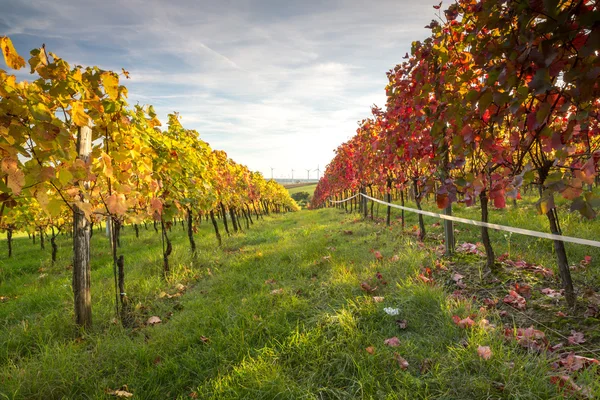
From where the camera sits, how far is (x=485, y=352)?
2352mm

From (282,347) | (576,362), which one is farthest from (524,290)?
(282,347)

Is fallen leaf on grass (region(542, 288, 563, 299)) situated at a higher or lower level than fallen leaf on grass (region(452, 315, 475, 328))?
higher

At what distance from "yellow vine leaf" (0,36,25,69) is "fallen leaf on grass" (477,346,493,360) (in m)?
4.24

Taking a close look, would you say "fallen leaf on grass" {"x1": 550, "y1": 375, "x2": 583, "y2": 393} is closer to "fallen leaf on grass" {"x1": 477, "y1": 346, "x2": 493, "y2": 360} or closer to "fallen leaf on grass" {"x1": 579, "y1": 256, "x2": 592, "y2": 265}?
"fallen leaf on grass" {"x1": 477, "y1": 346, "x2": 493, "y2": 360}

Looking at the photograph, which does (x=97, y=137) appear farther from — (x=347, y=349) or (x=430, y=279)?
(x=430, y=279)

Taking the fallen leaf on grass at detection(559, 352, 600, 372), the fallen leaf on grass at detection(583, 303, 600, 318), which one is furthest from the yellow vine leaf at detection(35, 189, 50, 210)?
the fallen leaf on grass at detection(583, 303, 600, 318)

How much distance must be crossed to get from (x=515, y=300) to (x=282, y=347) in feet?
8.73

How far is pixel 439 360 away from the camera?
2492 mm

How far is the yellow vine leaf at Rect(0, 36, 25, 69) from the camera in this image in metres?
2.14

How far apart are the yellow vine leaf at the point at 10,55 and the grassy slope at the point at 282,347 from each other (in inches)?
111

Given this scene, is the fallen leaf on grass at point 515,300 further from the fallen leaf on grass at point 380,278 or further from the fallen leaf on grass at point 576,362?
the fallen leaf on grass at point 380,278

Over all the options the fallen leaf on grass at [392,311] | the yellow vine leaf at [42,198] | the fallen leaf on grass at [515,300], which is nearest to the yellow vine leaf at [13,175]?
the yellow vine leaf at [42,198]

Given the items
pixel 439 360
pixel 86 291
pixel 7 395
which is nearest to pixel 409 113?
pixel 439 360

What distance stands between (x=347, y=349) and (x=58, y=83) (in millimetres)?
3514
